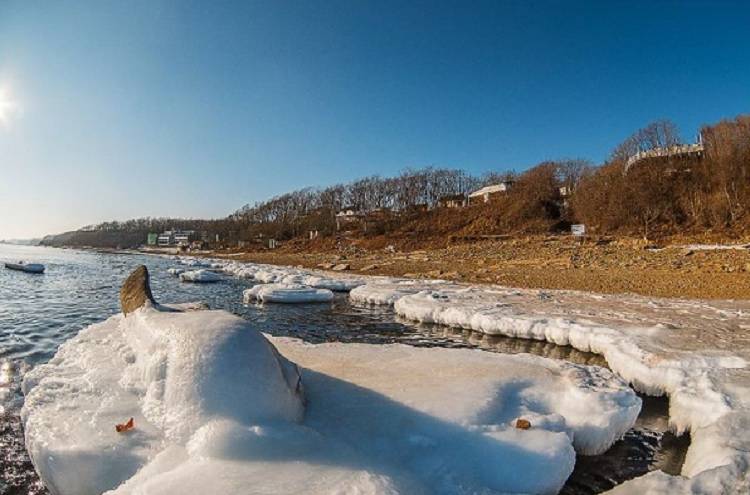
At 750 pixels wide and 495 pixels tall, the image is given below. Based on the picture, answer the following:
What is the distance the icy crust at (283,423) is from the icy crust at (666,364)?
87cm

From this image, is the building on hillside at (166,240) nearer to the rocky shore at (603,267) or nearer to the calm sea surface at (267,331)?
the rocky shore at (603,267)

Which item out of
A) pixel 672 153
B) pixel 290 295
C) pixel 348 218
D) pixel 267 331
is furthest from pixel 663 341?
pixel 348 218

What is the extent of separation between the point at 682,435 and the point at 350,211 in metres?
96.1

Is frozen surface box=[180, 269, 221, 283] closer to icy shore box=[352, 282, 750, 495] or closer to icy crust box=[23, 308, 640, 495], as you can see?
icy shore box=[352, 282, 750, 495]

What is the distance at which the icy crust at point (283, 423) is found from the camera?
12.0ft

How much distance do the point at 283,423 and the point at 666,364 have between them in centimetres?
677

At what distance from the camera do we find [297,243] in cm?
7900

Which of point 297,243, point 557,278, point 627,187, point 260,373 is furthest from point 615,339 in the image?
point 297,243

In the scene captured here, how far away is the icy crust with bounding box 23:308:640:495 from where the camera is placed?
12.0ft

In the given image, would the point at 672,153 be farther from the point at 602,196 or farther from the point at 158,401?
the point at 158,401

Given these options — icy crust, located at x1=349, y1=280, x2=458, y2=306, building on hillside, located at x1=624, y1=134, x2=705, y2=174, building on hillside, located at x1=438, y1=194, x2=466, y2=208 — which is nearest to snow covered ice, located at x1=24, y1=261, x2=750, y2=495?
icy crust, located at x1=349, y1=280, x2=458, y2=306

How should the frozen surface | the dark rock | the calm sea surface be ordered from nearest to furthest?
the calm sea surface < the dark rock < the frozen surface

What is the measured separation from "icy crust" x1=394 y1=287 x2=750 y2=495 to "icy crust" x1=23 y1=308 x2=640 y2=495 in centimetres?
87

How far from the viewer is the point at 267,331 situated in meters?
12.4
